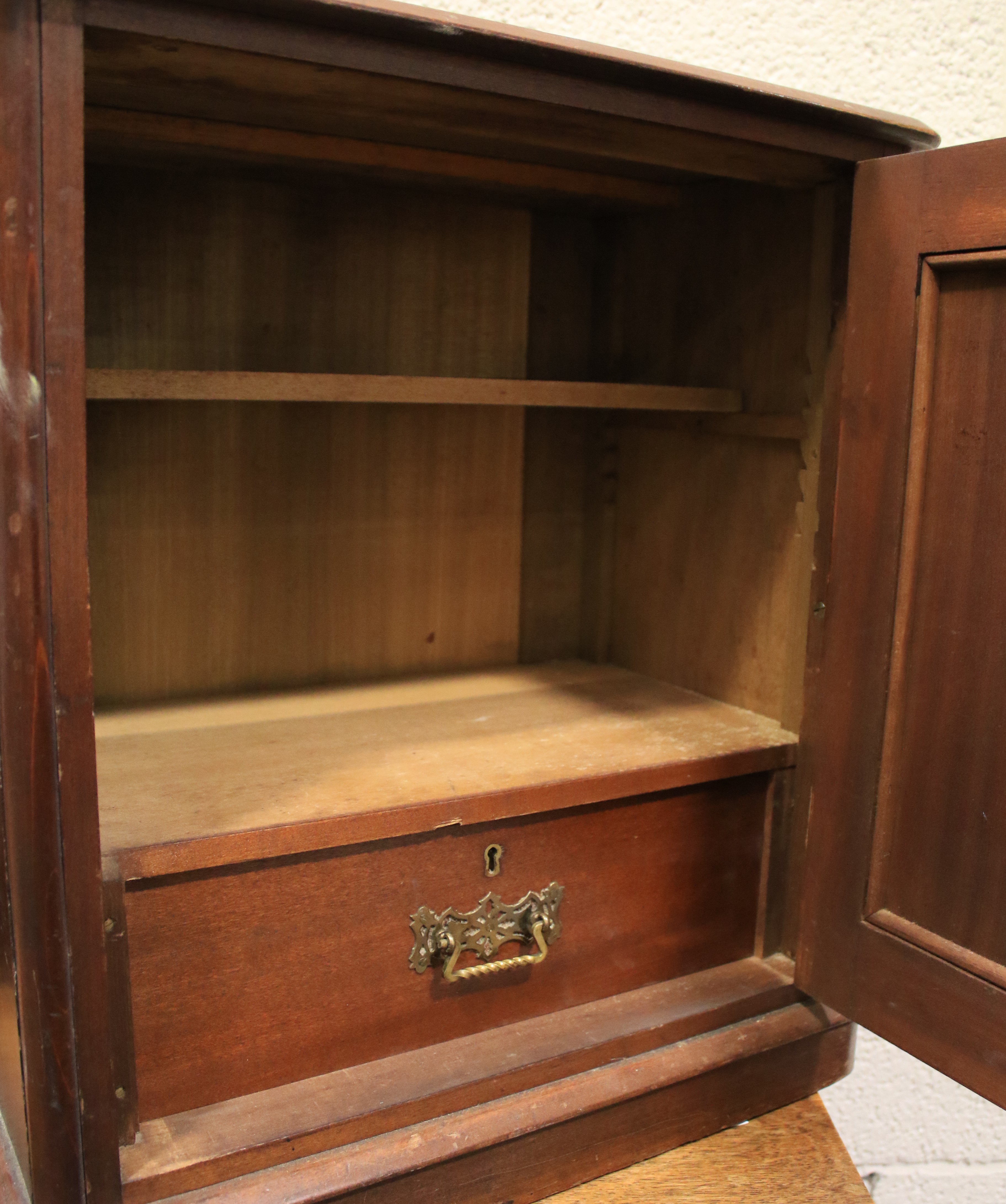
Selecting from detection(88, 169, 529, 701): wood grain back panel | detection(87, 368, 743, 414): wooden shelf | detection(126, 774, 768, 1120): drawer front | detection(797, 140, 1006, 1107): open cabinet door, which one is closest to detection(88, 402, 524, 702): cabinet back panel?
detection(88, 169, 529, 701): wood grain back panel

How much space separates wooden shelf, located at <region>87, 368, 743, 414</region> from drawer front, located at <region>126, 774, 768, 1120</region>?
0.37m

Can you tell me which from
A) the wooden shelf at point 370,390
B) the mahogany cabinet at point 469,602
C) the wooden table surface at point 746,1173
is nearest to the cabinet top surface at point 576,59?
the mahogany cabinet at point 469,602

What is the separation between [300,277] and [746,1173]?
972 mm

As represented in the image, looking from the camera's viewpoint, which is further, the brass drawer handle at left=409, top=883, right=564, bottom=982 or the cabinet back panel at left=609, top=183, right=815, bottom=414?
the cabinet back panel at left=609, top=183, right=815, bottom=414

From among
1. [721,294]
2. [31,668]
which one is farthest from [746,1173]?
[721,294]

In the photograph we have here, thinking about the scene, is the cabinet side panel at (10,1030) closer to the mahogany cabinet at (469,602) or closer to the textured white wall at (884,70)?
the mahogany cabinet at (469,602)

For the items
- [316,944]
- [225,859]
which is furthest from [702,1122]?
[225,859]

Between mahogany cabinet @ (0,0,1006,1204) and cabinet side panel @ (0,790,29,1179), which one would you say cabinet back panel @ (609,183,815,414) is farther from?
cabinet side panel @ (0,790,29,1179)

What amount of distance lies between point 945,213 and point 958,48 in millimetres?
844

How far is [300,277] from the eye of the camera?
118 cm

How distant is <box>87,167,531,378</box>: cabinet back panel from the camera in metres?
1.11

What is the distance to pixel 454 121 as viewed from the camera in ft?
2.76

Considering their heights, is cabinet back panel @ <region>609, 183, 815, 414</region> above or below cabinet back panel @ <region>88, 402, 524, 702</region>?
above

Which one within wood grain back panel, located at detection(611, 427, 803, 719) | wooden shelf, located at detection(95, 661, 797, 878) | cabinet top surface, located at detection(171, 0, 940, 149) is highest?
cabinet top surface, located at detection(171, 0, 940, 149)
